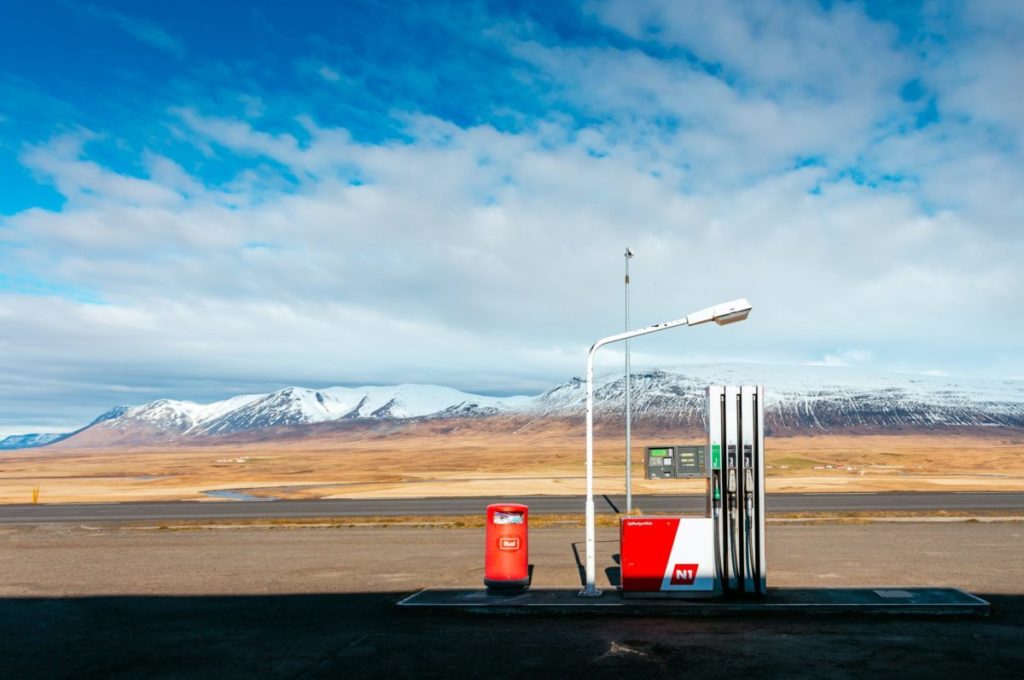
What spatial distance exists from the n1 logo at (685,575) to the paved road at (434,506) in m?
17.4

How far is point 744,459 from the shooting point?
43.4 ft

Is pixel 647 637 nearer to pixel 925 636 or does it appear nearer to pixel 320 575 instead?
pixel 925 636

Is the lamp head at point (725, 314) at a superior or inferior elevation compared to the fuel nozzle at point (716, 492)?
superior

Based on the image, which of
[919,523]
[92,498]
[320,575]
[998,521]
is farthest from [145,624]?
[92,498]

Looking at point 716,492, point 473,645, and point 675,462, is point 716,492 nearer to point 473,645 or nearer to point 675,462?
point 473,645

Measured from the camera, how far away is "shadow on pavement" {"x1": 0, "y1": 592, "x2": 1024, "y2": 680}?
941cm

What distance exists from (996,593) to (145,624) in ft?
47.6

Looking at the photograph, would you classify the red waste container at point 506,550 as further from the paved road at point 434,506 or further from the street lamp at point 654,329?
the paved road at point 434,506

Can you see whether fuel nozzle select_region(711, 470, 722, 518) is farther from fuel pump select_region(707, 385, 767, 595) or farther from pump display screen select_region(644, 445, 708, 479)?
pump display screen select_region(644, 445, 708, 479)

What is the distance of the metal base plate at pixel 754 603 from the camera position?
12.0 m

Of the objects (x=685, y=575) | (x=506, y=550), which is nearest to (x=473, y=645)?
(x=506, y=550)

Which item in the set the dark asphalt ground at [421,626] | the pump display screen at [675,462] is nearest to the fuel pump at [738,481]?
the dark asphalt ground at [421,626]

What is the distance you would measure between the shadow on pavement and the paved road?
18.6 meters

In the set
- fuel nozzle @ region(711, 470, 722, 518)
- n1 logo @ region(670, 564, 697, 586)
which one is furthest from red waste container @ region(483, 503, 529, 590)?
fuel nozzle @ region(711, 470, 722, 518)
